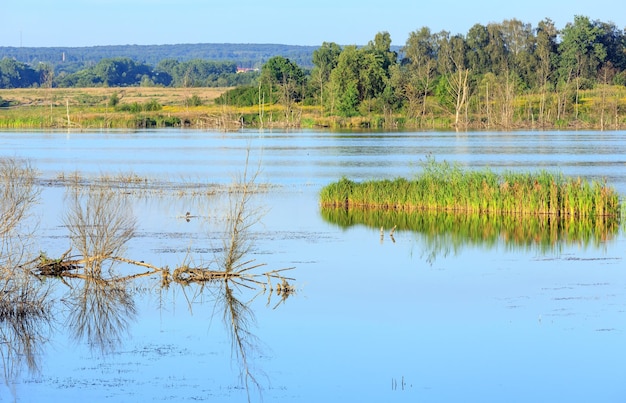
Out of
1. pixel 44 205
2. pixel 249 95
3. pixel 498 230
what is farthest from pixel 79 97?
pixel 498 230

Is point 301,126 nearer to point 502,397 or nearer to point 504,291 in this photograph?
point 504,291

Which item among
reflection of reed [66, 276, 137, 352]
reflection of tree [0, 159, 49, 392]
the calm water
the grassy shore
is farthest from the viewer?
the grassy shore

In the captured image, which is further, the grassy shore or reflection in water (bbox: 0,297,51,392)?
the grassy shore

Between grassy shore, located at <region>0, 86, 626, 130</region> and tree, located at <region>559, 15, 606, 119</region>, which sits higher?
tree, located at <region>559, 15, 606, 119</region>

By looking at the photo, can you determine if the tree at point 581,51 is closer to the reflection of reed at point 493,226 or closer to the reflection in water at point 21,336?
the reflection of reed at point 493,226

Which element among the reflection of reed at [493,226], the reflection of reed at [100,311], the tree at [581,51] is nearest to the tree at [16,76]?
the tree at [581,51]

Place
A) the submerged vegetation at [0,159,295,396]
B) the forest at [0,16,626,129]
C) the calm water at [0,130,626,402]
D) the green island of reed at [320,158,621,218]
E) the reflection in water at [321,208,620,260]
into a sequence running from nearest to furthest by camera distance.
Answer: the calm water at [0,130,626,402] < the submerged vegetation at [0,159,295,396] < the reflection in water at [321,208,620,260] < the green island of reed at [320,158,621,218] < the forest at [0,16,626,129]

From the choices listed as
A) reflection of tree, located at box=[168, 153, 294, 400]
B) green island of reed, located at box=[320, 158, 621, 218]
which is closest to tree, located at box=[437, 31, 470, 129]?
green island of reed, located at box=[320, 158, 621, 218]

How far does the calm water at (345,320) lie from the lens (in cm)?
1156

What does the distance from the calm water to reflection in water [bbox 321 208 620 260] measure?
0.53ft

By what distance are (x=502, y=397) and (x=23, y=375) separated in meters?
5.41

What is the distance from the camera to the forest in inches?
3359

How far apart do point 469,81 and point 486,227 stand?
70198mm

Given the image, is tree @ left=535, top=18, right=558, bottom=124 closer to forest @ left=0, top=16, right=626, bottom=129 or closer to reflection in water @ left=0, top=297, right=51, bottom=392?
forest @ left=0, top=16, right=626, bottom=129
